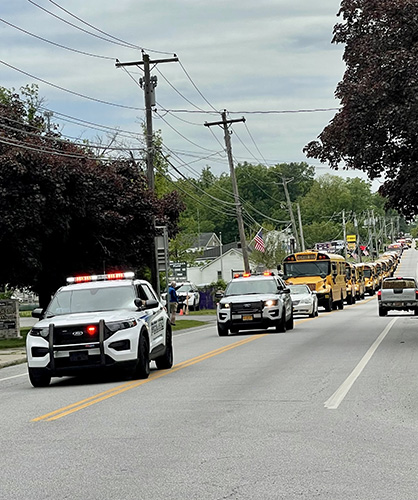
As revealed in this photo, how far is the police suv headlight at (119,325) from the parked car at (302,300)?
28.3 m

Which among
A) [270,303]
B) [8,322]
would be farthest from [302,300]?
[8,322]

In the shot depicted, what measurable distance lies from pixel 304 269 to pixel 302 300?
894cm

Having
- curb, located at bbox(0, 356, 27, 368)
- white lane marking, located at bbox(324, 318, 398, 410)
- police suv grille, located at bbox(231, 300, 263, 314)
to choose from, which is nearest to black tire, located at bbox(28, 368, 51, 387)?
white lane marking, located at bbox(324, 318, 398, 410)

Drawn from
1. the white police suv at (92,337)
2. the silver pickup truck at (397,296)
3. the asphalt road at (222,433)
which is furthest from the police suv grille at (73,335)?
the silver pickup truck at (397,296)

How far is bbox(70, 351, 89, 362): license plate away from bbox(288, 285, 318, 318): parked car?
28.6 metres

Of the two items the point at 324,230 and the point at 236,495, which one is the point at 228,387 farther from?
the point at 324,230

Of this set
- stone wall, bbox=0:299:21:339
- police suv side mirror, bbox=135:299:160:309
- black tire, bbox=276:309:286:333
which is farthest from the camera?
stone wall, bbox=0:299:21:339

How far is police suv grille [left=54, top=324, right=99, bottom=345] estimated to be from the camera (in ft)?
53.4

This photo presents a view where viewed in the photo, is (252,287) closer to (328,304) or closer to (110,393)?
(110,393)

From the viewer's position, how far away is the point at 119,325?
16.4 m

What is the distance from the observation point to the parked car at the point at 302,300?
147 ft

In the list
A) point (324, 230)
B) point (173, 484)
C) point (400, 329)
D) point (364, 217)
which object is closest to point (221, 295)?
point (400, 329)

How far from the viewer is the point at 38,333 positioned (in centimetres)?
1653

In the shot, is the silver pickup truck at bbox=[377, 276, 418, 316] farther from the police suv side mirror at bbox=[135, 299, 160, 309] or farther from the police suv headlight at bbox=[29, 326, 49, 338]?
the police suv headlight at bbox=[29, 326, 49, 338]
